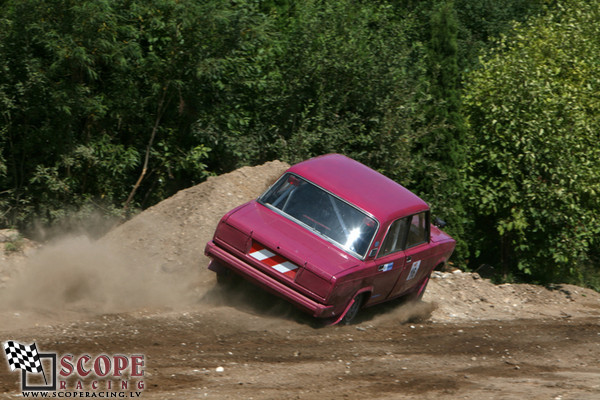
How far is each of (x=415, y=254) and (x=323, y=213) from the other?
1.53m

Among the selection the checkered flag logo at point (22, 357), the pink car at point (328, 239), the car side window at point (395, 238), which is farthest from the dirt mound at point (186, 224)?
the checkered flag logo at point (22, 357)

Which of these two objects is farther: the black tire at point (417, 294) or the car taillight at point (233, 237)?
the black tire at point (417, 294)

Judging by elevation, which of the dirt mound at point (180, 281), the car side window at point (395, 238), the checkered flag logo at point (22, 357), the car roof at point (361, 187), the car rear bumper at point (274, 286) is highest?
the car roof at point (361, 187)

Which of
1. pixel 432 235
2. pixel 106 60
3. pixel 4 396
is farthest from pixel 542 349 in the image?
pixel 106 60

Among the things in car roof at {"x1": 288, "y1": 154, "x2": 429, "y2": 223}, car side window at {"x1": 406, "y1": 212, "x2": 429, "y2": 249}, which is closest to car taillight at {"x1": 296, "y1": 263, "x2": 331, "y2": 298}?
car roof at {"x1": 288, "y1": 154, "x2": 429, "y2": 223}

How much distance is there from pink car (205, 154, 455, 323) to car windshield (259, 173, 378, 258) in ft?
0.04

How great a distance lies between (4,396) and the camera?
18.3ft

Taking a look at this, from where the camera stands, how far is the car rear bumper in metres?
8.00

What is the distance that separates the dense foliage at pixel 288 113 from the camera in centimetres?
Answer: 1276

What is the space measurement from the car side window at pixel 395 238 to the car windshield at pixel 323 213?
0.96 ft

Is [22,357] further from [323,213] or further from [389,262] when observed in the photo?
[389,262]

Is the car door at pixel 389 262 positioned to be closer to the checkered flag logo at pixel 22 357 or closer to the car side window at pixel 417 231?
the car side window at pixel 417 231

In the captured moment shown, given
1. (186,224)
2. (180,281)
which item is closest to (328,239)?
(180,281)

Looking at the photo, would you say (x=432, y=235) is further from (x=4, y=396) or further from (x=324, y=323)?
(x=4, y=396)
